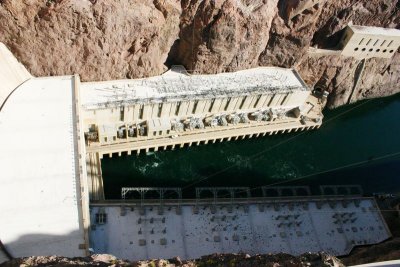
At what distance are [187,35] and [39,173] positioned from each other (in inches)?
1211

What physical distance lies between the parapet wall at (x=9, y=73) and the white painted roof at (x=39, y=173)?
2.64 feet

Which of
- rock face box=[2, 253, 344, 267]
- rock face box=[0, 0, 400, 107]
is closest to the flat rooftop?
rock face box=[0, 0, 400, 107]

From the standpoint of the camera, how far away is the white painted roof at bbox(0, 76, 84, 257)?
3984 centimetres

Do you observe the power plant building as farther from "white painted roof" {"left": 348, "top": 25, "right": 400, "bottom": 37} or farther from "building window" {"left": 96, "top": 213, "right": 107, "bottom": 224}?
"building window" {"left": 96, "top": 213, "right": 107, "bottom": 224}

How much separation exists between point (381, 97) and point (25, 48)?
69.7 meters

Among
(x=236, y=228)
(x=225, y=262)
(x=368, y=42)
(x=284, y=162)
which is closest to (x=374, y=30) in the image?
(x=368, y=42)

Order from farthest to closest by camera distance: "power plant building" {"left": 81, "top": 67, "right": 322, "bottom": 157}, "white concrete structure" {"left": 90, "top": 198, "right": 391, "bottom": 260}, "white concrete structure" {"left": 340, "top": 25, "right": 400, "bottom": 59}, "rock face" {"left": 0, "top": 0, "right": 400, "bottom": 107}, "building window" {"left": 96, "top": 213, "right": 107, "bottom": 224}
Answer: "white concrete structure" {"left": 340, "top": 25, "right": 400, "bottom": 59}
"power plant building" {"left": 81, "top": 67, "right": 322, "bottom": 157}
"rock face" {"left": 0, "top": 0, "right": 400, "bottom": 107}
"building window" {"left": 96, "top": 213, "right": 107, "bottom": 224}
"white concrete structure" {"left": 90, "top": 198, "right": 391, "bottom": 260}

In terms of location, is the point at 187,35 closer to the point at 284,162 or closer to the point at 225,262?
the point at 284,162

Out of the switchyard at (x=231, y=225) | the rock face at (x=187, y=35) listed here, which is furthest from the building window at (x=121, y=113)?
the switchyard at (x=231, y=225)

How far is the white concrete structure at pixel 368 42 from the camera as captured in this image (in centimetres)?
7175

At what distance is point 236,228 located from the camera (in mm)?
49375

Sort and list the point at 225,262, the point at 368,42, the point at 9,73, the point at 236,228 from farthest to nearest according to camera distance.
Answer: the point at 368,42 → the point at 9,73 → the point at 236,228 → the point at 225,262

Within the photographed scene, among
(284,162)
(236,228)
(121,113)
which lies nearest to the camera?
(236,228)

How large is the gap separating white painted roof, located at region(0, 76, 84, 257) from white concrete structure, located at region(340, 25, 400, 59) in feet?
163
